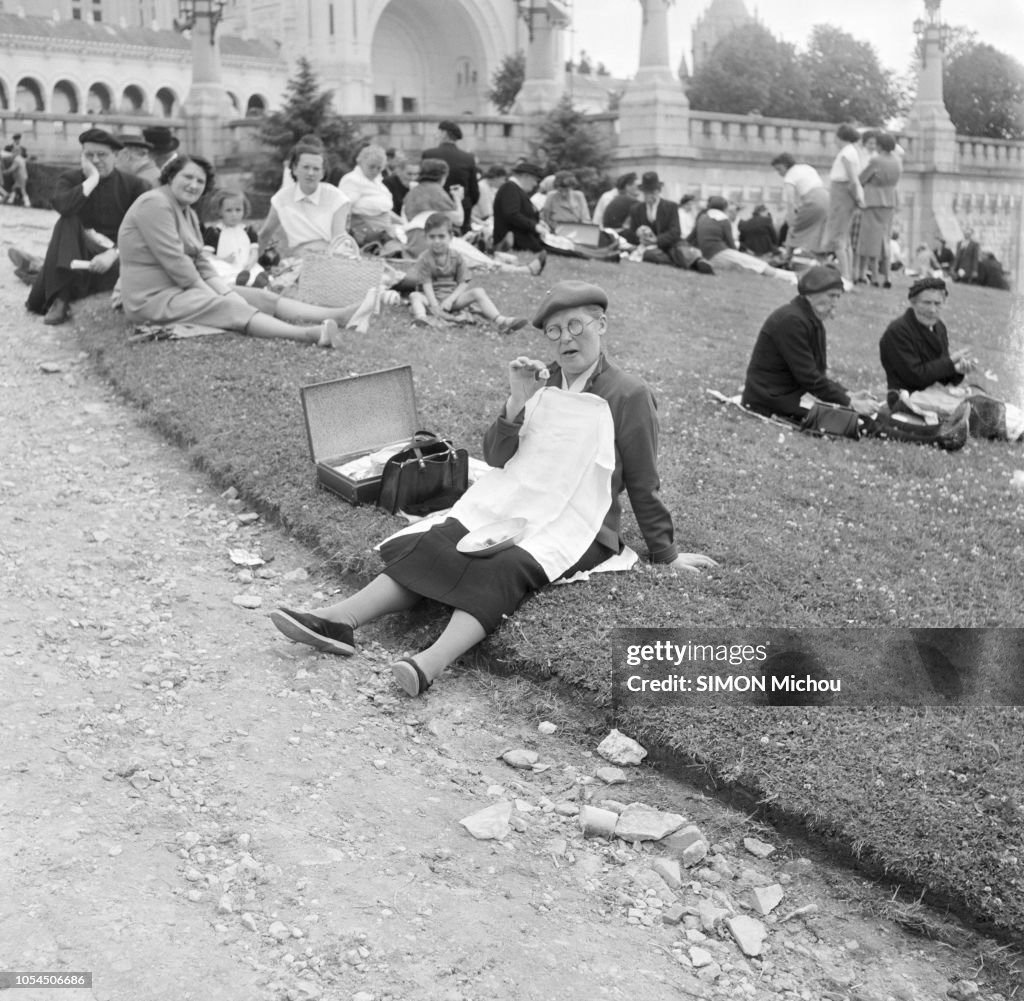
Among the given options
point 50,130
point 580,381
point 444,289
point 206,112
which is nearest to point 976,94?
point 206,112

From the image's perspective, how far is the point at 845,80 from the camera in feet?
228

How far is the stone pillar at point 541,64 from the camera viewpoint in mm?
34688

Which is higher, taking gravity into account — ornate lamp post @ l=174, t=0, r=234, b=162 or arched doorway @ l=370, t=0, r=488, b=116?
arched doorway @ l=370, t=0, r=488, b=116

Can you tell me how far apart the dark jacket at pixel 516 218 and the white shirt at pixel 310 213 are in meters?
3.30

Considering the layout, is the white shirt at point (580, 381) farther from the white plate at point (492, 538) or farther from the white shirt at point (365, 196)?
the white shirt at point (365, 196)

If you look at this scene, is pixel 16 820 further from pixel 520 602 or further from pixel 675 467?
pixel 675 467

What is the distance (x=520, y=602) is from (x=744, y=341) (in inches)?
313

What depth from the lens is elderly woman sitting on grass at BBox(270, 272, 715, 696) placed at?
5285 millimetres

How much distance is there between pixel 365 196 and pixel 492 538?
998 cm

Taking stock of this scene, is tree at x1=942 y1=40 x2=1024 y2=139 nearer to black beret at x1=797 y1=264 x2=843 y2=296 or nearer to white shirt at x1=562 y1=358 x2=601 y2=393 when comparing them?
black beret at x1=797 y1=264 x2=843 y2=296

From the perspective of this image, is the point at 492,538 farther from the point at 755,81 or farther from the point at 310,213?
the point at 755,81

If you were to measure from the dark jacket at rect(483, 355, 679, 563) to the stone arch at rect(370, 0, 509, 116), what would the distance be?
68.5 meters

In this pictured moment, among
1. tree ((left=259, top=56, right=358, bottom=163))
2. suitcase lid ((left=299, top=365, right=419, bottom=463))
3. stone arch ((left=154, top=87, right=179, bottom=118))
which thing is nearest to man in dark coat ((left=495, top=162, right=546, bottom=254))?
suitcase lid ((left=299, top=365, right=419, bottom=463))

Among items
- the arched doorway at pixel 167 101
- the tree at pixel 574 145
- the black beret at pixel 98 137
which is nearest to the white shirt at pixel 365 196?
the black beret at pixel 98 137
